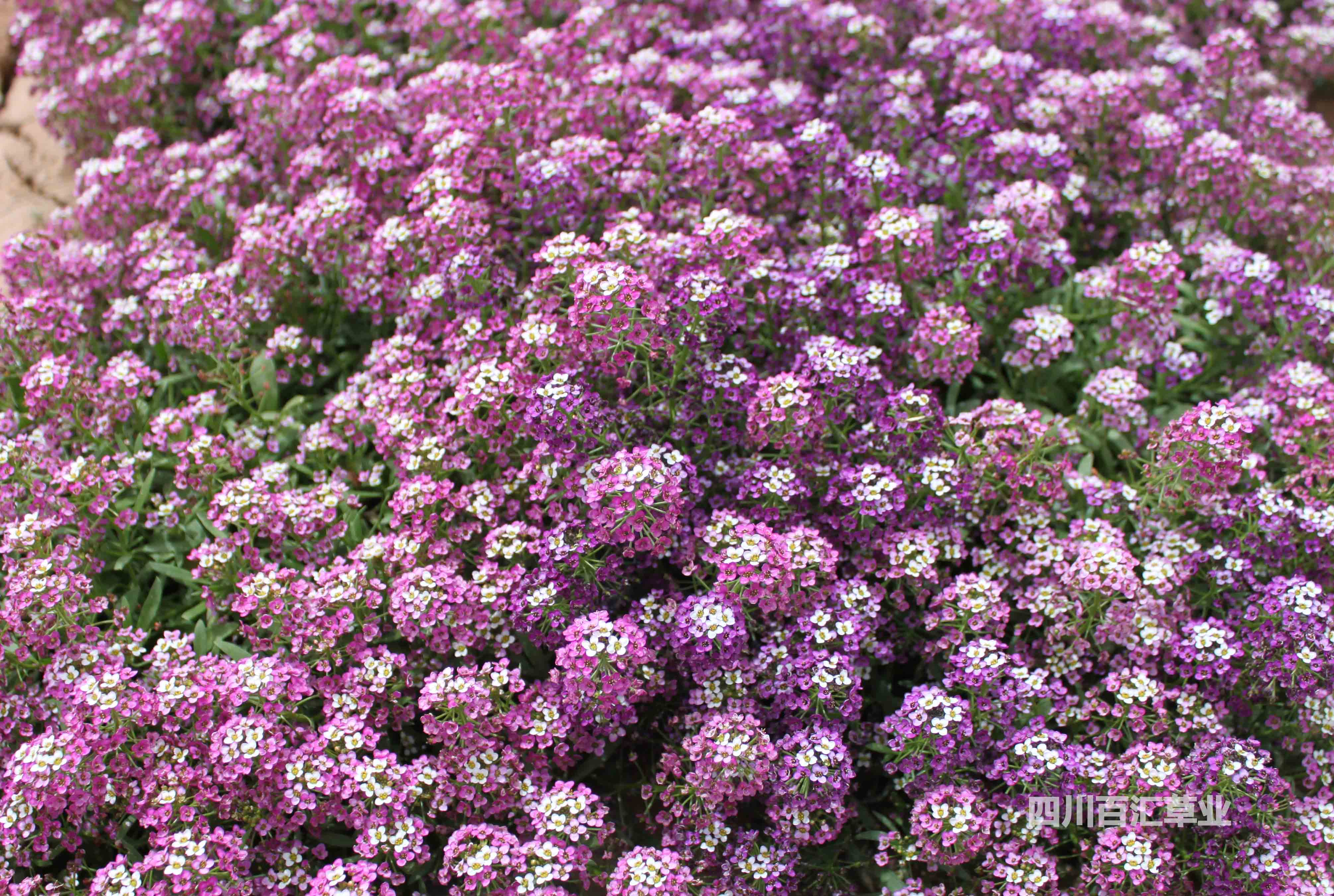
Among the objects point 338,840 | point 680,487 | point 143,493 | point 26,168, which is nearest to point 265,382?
point 143,493

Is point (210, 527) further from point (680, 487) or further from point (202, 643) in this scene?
point (680, 487)

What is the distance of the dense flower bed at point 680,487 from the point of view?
→ 4.41 meters

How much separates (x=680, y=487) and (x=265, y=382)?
2417 millimetres

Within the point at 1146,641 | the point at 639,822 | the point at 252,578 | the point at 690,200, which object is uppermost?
the point at 690,200

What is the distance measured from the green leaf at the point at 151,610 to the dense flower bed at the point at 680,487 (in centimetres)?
2

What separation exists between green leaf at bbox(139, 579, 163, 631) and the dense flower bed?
2 centimetres

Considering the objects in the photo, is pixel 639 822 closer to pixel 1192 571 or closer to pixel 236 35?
pixel 1192 571

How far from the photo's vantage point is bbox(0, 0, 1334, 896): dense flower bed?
441cm

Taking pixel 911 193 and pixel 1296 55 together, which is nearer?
pixel 911 193

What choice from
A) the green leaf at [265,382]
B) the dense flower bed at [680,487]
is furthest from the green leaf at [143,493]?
the green leaf at [265,382]

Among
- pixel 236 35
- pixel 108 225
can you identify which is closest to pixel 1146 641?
pixel 108 225

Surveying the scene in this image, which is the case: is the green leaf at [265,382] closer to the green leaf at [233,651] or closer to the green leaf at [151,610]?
the green leaf at [151,610]

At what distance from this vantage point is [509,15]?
22.8 feet

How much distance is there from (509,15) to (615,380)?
2.93 meters
